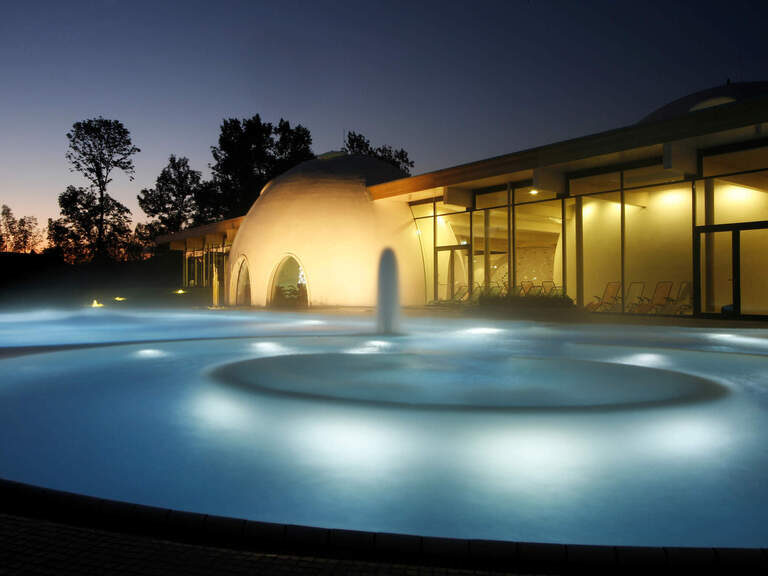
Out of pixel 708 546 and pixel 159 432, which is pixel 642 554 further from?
pixel 159 432

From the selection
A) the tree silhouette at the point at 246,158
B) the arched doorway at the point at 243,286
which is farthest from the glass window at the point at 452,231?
the tree silhouette at the point at 246,158

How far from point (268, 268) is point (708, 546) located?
22.8 m

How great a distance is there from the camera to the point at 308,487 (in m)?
3.03

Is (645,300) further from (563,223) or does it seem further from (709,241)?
(563,223)

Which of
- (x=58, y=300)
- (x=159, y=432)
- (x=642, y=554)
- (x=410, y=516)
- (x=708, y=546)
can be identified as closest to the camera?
(x=642, y=554)

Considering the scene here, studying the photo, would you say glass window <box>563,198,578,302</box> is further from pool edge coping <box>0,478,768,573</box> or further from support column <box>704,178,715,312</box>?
pool edge coping <box>0,478,768,573</box>

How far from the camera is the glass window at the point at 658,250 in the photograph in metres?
16.7

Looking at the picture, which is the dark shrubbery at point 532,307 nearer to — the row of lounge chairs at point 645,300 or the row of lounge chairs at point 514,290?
the row of lounge chairs at point 514,290

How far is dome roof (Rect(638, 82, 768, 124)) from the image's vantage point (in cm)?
2094

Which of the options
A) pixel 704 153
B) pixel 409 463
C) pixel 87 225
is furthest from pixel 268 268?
pixel 87 225

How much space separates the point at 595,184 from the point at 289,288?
14807 mm

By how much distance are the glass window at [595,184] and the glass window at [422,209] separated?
20.7 ft

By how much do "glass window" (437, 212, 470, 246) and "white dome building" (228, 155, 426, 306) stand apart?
1.20 metres

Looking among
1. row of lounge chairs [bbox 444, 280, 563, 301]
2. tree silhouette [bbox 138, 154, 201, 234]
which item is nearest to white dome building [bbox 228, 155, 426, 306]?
A: row of lounge chairs [bbox 444, 280, 563, 301]
